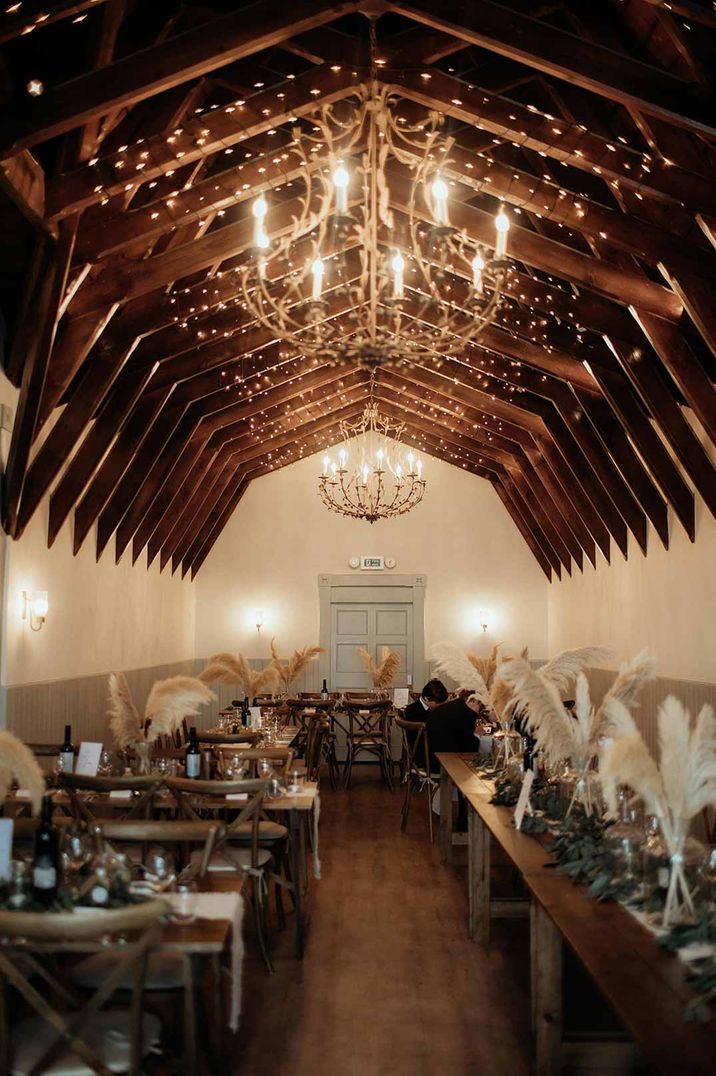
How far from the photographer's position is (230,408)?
11602mm

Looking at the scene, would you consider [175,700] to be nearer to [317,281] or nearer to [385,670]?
[317,281]

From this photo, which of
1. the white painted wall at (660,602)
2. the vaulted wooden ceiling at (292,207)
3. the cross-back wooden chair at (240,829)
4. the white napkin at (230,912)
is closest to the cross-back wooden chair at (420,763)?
the white painted wall at (660,602)

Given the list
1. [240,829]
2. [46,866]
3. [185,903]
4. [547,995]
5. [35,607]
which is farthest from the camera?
[35,607]

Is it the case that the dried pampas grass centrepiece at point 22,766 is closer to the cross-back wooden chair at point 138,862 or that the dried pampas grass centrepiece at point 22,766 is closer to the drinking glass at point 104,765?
the cross-back wooden chair at point 138,862

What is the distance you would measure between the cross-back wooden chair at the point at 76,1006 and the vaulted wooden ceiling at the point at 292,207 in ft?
11.8

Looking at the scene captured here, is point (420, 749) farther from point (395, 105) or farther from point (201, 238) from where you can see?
point (395, 105)

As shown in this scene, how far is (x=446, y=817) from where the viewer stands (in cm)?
805

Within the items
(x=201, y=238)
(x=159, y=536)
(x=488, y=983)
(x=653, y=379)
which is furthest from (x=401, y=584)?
(x=488, y=983)

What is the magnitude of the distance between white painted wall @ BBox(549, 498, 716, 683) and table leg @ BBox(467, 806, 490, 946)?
359cm

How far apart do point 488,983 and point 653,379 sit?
4795mm

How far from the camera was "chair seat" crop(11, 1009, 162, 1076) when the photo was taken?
9.48 feet

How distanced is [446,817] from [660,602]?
356 centimetres

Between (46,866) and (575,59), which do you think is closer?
(46,866)

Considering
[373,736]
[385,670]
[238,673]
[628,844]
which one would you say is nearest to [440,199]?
[628,844]
